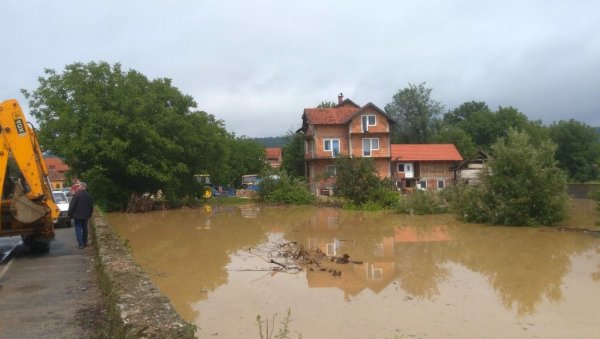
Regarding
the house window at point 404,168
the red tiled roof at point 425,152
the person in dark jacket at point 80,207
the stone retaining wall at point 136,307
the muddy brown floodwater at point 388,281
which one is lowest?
the muddy brown floodwater at point 388,281

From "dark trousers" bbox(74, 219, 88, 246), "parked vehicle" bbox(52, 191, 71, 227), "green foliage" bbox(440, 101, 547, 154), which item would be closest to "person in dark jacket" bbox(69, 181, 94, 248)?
"dark trousers" bbox(74, 219, 88, 246)

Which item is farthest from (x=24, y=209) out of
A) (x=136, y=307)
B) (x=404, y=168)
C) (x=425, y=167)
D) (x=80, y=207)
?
(x=425, y=167)

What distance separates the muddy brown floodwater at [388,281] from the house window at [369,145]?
25607 mm

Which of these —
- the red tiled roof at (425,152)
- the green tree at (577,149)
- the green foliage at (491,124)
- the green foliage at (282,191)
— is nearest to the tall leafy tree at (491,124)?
the green foliage at (491,124)

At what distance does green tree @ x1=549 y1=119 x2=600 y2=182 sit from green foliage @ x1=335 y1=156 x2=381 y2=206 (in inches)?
1731

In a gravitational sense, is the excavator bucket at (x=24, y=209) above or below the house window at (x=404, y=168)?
below

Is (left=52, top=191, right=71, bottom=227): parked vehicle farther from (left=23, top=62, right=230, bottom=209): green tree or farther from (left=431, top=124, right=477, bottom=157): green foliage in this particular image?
(left=431, top=124, right=477, bottom=157): green foliage

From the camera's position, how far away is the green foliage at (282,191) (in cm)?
3838

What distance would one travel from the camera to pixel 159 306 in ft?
18.6

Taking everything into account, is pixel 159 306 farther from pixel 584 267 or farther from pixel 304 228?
pixel 304 228

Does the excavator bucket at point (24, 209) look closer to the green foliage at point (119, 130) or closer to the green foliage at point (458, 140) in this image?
the green foliage at point (119, 130)

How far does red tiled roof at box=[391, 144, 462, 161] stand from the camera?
54.0 meters

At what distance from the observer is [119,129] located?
103ft

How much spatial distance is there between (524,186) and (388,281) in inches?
515
